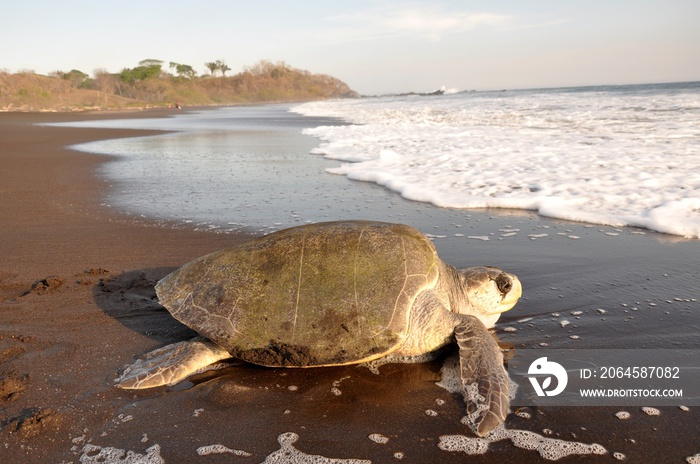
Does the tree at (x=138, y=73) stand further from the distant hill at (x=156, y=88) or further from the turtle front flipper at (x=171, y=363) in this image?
the turtle front flipper at (x=171, y=363)

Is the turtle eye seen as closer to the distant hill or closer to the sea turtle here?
the sea turtle

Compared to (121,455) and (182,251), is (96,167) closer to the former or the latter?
(182,251)

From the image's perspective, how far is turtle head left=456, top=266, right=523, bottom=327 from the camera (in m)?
3.00

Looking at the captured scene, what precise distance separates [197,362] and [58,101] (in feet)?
165

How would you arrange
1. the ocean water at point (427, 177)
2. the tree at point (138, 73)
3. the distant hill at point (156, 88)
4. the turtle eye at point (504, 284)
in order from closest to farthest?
the turtle eye at point (504, 284), the ocean water at point (427, 177), the distant hill at point (156, 88), the tree at point (138, 73)

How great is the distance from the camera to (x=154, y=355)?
8.94ft

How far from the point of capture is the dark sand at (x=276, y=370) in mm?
2080

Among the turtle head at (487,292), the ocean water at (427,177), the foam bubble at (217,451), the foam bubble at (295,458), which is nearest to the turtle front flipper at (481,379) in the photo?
the turtle head at (487,292)

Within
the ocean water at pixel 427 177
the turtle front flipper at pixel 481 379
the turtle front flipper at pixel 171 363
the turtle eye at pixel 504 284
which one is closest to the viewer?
the turtle front flipper at pixel 481 379

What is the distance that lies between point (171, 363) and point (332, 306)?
0.89m

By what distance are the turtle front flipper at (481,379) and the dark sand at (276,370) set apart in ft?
0.22

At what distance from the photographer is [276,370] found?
8.80 feet

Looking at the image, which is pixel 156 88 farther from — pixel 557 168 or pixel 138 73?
pixel 557 168

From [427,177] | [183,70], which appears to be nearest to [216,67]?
[183,70]
